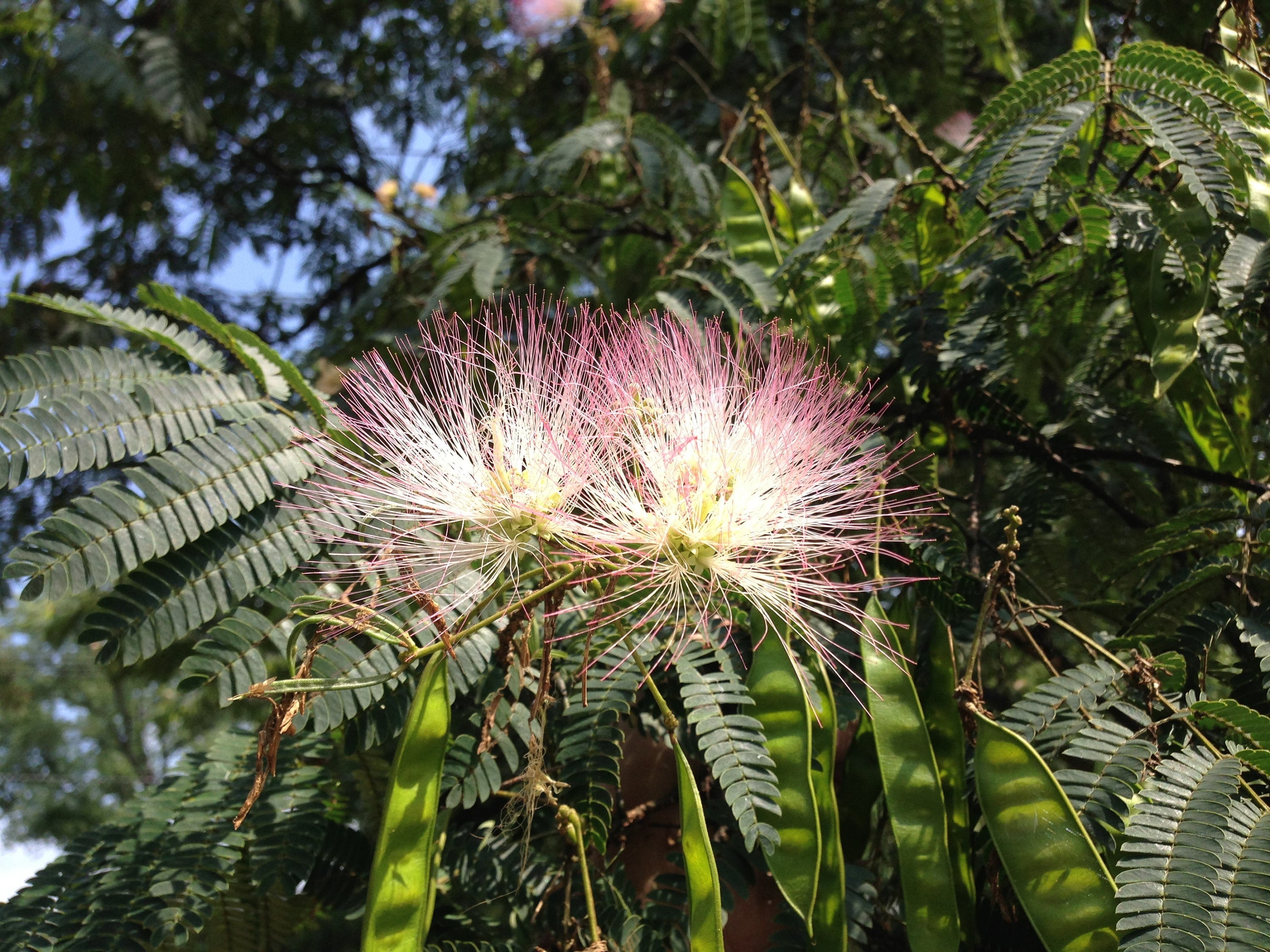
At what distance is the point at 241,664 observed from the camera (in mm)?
1530

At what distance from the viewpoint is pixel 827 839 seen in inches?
60.5

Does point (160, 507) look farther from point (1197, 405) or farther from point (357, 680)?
point (1197, 405)

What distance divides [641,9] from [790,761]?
343cm

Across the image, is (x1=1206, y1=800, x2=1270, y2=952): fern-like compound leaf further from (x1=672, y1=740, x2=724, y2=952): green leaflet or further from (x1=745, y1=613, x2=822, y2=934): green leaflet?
(x1=672, y1=740, x2=724, y2=952): green leaflet

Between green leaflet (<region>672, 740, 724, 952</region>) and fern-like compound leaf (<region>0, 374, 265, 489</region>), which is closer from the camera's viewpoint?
green leaflet (<region>672, 740, 724, 952</region>)

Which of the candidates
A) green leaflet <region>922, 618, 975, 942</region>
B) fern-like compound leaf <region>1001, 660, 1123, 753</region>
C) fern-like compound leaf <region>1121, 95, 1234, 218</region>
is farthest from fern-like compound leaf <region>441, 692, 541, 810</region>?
fern-like compound leaf <region>1121, 95, 1234, 218</region>

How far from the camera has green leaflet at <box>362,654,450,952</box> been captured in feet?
4.40

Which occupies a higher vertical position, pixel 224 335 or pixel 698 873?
pixel 224 335

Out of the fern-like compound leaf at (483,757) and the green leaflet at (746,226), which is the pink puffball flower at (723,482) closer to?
the fern-like compound leaf at (483,757)

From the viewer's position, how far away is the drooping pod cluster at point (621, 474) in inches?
62.0

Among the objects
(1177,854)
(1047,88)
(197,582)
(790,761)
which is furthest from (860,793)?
(1047,88)

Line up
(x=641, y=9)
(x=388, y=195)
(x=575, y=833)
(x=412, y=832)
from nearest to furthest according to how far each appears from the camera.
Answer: (x=412, y=832)
(x=575, y=833)
(x=641, y=9)
(x=388, y=195)

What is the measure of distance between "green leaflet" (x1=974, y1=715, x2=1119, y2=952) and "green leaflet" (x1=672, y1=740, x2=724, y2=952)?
0.45 meters

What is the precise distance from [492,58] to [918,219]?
3480 mm
